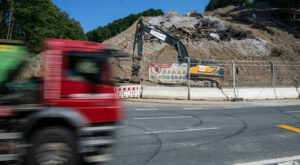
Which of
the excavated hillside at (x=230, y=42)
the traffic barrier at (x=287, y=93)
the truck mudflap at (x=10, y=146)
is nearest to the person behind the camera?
the truck mudflap at (x=10, y=146)

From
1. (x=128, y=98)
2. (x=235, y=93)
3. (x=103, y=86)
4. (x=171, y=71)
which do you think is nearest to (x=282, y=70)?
(x=235, y=93)

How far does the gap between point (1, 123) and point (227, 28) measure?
120 feet

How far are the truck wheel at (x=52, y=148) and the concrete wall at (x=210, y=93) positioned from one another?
1201cm

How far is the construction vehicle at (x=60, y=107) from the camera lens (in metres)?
3.30

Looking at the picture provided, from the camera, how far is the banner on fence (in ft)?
55.7

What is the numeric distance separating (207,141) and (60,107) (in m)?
3.94

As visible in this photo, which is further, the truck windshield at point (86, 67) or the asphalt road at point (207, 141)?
the asphalt road at point (207, 141)

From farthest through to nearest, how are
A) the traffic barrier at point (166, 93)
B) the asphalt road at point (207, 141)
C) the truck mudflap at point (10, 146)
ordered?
the traffic barrier at point (166, 93), the asphalt road at point (207, 141), the truck mudflap at point (10, 146)

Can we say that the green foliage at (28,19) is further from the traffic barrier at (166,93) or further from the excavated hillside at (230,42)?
the traffic barrier at (166,93)

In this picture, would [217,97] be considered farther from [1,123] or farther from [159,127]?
[1,123]

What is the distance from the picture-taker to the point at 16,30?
3325cm

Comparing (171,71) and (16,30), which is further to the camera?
(16,30)

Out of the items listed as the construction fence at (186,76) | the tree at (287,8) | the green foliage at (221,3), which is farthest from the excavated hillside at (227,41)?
the green foliage at (221,3)

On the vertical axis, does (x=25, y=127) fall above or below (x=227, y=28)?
below
